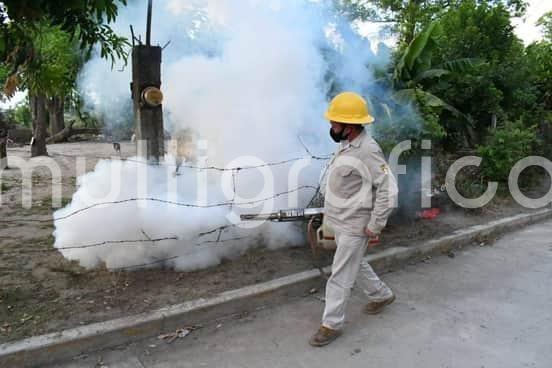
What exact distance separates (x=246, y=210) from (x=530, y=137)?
20.4 feet

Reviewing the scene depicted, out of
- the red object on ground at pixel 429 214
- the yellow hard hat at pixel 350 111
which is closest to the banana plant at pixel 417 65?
the red object on ground at pixel 429 214

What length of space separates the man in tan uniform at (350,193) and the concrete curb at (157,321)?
0.77 meters

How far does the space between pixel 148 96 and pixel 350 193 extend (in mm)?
2616

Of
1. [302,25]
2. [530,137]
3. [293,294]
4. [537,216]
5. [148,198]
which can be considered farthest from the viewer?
[530,137]

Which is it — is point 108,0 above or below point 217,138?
above

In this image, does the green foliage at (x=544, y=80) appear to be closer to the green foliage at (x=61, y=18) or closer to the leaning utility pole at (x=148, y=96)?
the leaning utility pole at (x=148, y=96)

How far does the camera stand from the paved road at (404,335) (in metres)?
3.02

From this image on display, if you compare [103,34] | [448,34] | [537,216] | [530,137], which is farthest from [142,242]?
[448,34]

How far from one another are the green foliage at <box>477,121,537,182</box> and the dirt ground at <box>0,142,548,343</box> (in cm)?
282

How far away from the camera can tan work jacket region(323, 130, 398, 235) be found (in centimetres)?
311

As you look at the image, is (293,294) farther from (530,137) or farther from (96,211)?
(530,137)

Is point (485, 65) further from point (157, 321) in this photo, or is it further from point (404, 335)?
point (157, 321)

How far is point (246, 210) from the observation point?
15.7ft

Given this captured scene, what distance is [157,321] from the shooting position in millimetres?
3332
